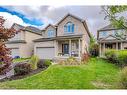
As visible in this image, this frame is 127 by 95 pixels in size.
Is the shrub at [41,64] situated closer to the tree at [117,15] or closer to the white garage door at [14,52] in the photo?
the white garage door at [14,52]

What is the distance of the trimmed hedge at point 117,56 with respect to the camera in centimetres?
647

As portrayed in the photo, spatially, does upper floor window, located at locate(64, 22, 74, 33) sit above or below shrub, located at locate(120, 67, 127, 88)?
above

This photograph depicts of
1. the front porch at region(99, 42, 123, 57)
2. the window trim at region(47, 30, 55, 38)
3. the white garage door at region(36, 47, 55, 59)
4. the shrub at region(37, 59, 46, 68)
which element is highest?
the window trim at region(47, 30, 55, 38)

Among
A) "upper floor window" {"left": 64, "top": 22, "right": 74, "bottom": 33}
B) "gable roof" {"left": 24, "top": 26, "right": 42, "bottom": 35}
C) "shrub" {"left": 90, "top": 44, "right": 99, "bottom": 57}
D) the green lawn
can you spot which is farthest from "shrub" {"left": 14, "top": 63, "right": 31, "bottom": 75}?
"shrub" {"left": 90, "top": 44, "right": 99, "bottom": 57}

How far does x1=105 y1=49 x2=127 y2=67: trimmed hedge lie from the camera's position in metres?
6.47

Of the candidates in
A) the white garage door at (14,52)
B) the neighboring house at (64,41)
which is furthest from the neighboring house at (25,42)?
the neighboring house at (64,41)

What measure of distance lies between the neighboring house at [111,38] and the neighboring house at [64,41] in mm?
342

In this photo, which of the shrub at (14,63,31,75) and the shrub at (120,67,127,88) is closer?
the shrub at (120,67,127,88)

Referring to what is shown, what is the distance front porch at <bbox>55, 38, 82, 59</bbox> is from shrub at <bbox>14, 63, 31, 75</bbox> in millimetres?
777

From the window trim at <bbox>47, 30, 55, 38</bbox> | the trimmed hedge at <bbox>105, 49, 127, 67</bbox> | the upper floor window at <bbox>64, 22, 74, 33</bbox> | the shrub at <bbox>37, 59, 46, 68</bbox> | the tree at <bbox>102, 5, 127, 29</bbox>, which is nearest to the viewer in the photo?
the tree at <bbox>102, 5, 127, 29</bbox>

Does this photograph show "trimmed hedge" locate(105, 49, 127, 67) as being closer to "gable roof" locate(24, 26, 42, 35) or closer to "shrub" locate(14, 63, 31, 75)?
"gable roof" locate(24, 26, 42, 35)

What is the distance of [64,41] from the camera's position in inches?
267

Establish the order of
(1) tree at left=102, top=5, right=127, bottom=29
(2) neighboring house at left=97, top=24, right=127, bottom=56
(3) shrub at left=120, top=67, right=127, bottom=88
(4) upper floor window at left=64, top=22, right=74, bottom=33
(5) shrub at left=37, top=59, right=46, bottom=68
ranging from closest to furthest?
(3) shrub at left=120, top=67, right=127, bottom=88 → (1) tree at left=102, top=5, right=127, bottom=29 → (2) neighboring house at left=97, top=24, right=127, bottom=56 → (5) shrub at left=37, top=59, right=46, bottom=68 → (4) upper floor window at left=64, top=22, right=74, bottom=33
